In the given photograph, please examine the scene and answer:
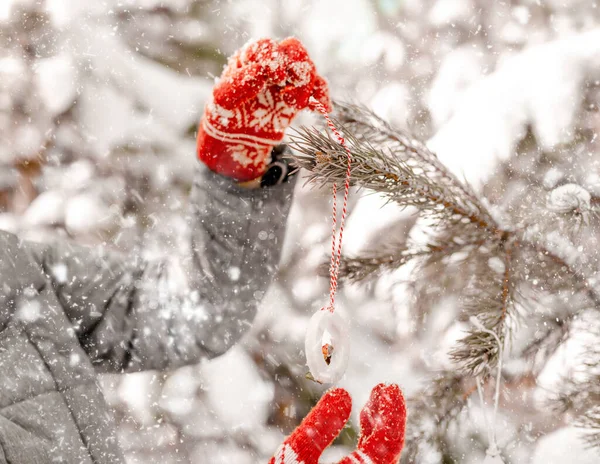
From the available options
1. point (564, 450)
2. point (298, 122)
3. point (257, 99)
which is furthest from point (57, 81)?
point (564, 450)

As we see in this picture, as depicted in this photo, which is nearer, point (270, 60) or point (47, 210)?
point (270, 60)

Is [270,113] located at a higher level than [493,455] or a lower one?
higher

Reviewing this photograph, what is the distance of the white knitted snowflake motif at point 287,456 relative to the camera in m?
0.46

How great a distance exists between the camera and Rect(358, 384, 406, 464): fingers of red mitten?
461 mm

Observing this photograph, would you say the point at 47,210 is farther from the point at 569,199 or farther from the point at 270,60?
the point at 569,199

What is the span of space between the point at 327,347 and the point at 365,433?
9 centimetres

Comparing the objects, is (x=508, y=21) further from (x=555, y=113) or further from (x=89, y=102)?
(x=89, y=102)

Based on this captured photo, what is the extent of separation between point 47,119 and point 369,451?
A: 109cm

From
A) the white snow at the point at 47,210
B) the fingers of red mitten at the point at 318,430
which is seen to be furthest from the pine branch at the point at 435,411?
the white snow at the point at 47,210

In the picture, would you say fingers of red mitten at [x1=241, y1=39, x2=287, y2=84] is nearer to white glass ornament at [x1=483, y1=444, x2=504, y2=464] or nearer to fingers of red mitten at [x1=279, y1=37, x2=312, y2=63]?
fingers of red mitten at [x1=279, y1=37, x2=312, y2=63]

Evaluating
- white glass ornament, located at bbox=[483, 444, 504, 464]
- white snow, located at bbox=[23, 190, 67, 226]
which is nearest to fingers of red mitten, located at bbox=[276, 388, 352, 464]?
white glass ornament, located at bbox=[483, 444, 504, 464]

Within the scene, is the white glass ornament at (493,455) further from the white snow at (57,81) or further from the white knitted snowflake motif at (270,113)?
the white snow at (57,81)

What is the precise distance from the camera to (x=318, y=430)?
47 cm

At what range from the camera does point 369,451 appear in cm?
46
